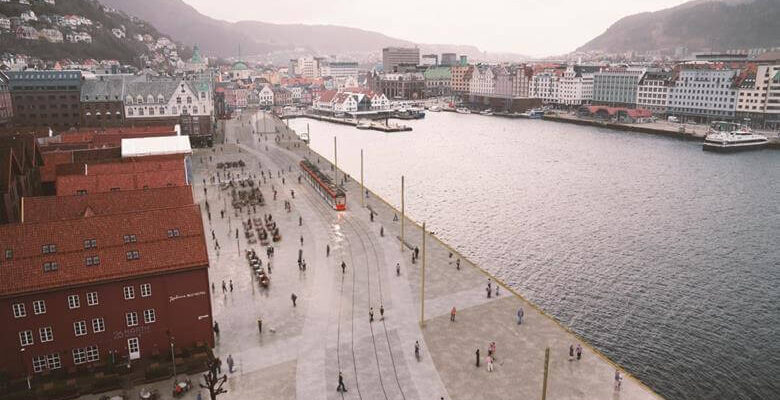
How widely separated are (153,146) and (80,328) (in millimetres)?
45556

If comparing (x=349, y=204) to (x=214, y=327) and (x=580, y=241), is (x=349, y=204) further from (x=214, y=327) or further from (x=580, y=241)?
(x=214, y=327)

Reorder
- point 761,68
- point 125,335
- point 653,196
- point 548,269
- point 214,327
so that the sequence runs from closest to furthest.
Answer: point 125,335, point 214,327, point 548,269, point 653,196, point 761,68

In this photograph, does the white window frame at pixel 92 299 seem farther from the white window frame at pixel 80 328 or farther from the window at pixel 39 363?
the window at pixel 39 363

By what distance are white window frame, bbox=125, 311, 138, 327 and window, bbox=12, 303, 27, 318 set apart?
18.4 feet

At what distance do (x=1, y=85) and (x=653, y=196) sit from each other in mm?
140976

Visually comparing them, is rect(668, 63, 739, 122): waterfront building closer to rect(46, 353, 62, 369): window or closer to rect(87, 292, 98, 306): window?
rect(87, 292, 98, 306): window

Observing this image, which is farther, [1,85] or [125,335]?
[1,85]

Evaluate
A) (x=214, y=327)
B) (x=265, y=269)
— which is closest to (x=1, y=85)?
(x=265, y=269)

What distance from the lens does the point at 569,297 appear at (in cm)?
5206

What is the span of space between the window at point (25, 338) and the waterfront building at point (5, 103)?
114106 mm

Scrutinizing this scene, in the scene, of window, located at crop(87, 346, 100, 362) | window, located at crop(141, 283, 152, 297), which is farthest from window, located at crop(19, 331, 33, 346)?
window, located at crop(141, 283, 152, 297)

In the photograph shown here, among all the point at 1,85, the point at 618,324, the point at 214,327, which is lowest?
the point at 618,324

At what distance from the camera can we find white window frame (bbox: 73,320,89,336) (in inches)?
1366

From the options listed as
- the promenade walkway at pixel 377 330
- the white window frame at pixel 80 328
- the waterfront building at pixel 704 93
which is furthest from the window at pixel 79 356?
the waterfront building at pixel 704 93
